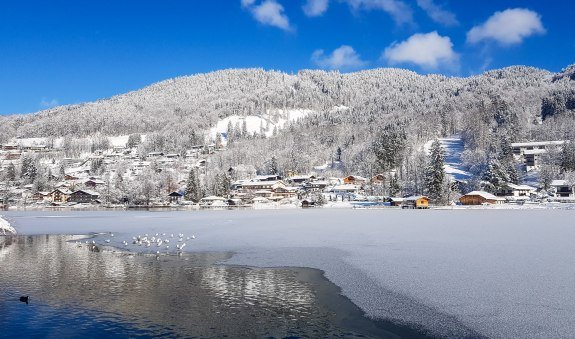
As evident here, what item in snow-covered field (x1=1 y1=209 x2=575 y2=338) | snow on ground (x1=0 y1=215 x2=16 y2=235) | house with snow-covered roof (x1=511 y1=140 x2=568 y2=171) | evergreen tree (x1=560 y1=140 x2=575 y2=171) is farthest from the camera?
house with snow-covered roof (x1=511 y1=140 x2=568 y2=171)

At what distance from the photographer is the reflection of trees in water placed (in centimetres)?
1282

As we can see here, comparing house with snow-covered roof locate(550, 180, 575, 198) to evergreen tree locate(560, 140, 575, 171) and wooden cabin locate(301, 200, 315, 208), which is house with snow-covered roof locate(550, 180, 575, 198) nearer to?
evergreen tree locate(560, 140, 575, 171)

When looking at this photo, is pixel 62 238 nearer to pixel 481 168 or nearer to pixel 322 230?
pixel 322 230

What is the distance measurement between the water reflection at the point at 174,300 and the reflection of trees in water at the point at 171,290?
3 cm

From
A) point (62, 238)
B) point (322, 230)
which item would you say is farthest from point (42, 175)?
point (322, 230)

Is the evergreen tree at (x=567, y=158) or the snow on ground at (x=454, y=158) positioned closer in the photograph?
the evergreen tree at (x=567, y=158)

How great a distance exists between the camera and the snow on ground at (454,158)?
111 metres

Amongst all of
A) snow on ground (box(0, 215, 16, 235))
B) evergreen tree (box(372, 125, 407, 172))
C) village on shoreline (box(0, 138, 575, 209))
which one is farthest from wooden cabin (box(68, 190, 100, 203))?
evergreen tree (box(372, 125, 407, 172))

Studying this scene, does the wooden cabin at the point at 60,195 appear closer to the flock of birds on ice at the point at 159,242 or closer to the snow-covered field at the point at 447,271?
the flock of birds on ice at the point at 159,242

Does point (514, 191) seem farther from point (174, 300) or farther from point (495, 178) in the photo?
point (174, 300)

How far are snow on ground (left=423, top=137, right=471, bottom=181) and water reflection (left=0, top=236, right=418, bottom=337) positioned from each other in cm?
8636

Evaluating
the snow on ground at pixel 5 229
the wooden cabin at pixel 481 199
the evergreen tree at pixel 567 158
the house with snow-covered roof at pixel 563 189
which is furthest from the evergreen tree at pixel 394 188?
the snow on ground at pixel 5 229

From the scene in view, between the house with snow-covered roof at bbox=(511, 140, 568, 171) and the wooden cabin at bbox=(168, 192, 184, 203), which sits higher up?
the house with snow-covered roof at bbox=(511, 140, 568, 171)

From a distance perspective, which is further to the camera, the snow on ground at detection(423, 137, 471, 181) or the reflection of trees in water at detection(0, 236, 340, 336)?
the snow on ground at detection(423, 137, 471, 181)
